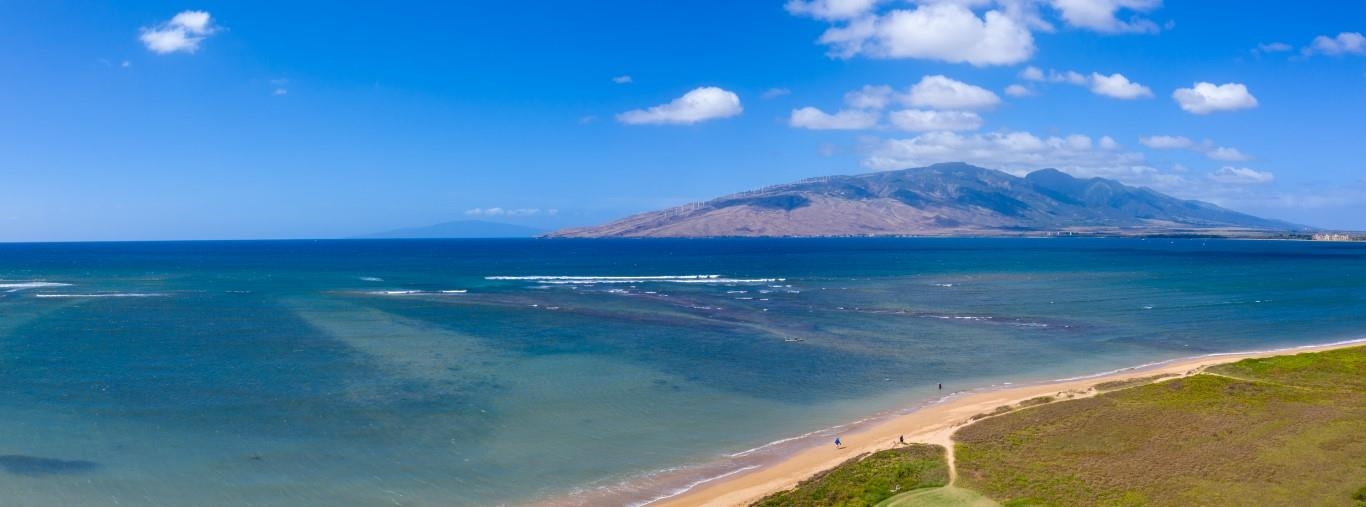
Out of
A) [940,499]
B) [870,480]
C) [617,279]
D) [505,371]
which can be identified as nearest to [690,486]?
[870,480]

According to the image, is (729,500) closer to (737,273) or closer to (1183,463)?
(1183,463)

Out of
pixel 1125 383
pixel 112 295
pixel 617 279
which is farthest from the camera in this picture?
pixel 617 279

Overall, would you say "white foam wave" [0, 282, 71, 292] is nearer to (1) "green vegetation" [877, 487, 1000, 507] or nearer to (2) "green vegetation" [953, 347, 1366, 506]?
(1) "green vegetation" [877, 487, 1000, 507]

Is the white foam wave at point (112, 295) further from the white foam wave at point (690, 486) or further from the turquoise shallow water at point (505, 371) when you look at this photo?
the white foam wave at point (690, 486)

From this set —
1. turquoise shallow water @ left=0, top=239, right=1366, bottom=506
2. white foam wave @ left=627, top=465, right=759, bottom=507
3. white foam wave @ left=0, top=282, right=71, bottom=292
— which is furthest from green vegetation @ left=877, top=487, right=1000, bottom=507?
white foam wave @ left=0, top=282, right=71, bottom=292

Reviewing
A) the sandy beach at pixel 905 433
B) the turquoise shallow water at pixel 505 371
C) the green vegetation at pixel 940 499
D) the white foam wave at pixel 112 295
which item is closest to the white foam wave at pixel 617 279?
the turquoise shallow water at pixel 505 371

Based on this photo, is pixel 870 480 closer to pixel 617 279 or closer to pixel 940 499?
pixel 940 499
